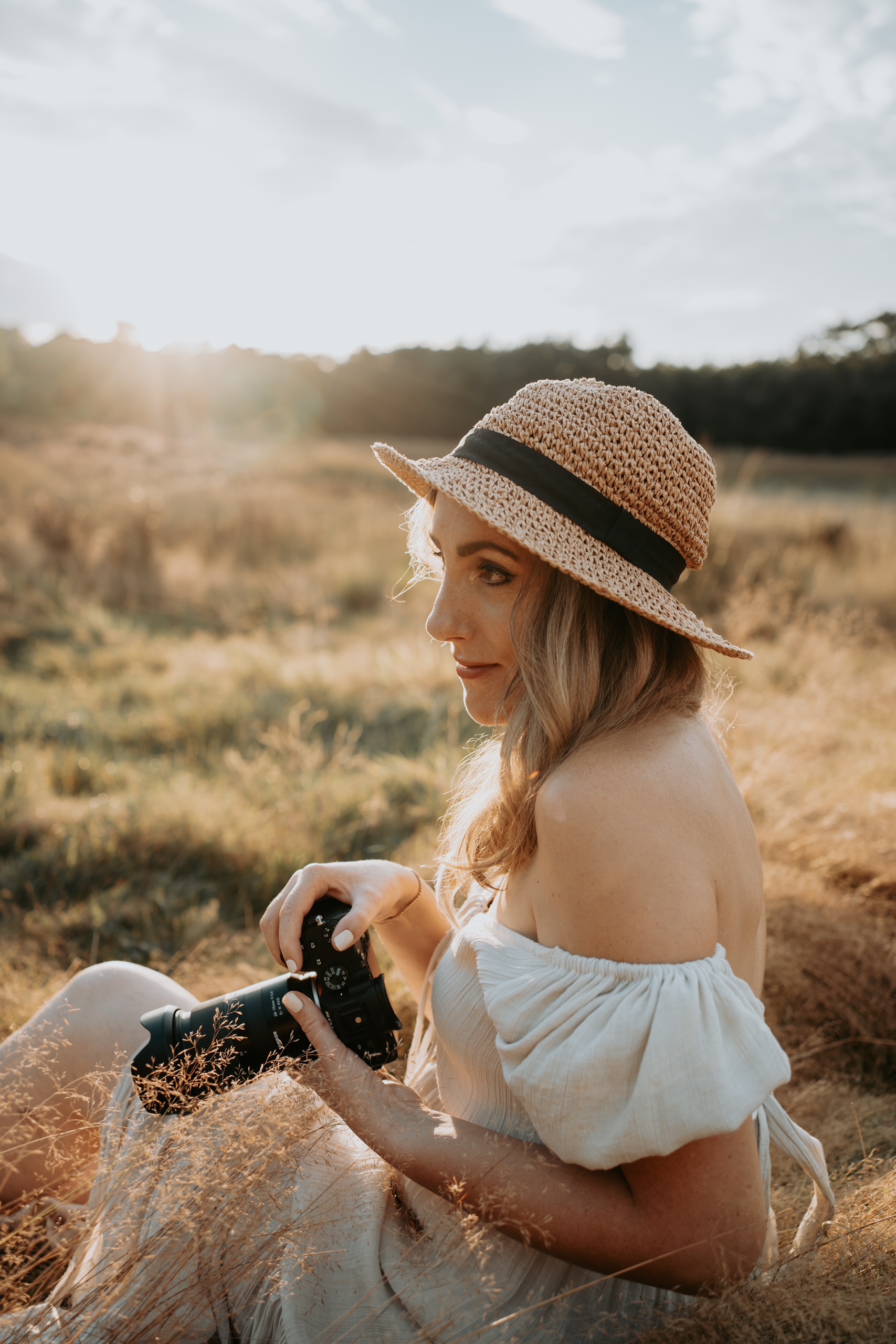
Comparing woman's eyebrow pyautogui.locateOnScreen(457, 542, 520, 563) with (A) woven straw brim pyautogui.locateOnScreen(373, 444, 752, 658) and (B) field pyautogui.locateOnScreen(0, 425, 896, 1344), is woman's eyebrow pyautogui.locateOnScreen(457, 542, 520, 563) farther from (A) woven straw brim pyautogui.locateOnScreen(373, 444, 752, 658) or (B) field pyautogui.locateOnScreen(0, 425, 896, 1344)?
(B) field pyautogui.locateOnScreen(0, 425, 896, 1344)

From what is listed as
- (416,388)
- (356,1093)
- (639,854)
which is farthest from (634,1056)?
(416,388)

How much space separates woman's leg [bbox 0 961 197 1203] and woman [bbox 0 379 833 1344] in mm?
117

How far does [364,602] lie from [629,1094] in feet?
25.1

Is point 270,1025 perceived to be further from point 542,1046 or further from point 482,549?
point 482,549

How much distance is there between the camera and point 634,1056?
3.52 ft

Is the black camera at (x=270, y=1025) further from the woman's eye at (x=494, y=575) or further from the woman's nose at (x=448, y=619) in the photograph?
the woman's eye at (x=494, y=575)

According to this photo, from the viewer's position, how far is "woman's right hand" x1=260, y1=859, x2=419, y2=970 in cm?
141

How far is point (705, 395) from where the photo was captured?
32.2 meters

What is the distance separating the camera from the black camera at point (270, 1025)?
1.32 m

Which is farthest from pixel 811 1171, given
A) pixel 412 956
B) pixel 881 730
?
pixel 881 730

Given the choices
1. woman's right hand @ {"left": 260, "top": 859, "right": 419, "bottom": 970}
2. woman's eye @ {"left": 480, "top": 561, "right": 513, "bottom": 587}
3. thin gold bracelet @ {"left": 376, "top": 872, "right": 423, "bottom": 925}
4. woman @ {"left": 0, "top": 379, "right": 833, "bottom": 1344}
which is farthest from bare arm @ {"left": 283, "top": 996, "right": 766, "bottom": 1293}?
woman's eye @ {"left": 480, "top": 561, "right": 513, "bottom": 587}

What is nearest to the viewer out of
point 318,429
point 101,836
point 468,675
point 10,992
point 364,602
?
point 468,675

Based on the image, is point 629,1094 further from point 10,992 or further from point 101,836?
point 101,836

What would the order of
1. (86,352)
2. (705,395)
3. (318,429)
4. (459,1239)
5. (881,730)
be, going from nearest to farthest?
1. (459,1239)
2. (881,730)
3. (705,395)
4. (86,352)
5. (318,429)
